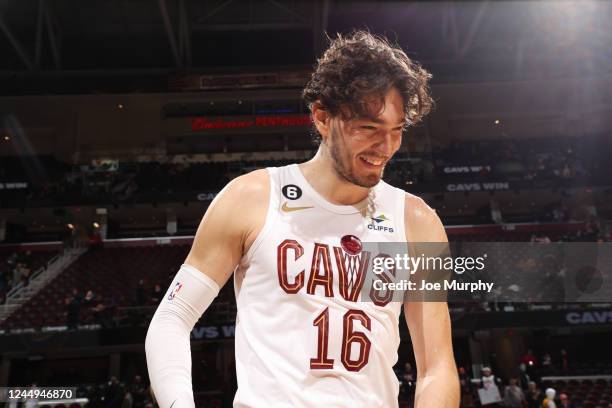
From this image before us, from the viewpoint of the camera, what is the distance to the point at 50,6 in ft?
66.2

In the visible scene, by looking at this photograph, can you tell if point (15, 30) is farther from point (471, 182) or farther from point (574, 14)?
point (574, 14)

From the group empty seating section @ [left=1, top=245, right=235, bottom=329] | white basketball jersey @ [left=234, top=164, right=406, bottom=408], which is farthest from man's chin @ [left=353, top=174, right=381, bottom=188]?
empty seating section @ [left=1, top=245, right=235, bottom=329]

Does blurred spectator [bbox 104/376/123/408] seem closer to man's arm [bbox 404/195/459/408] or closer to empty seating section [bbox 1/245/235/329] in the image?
empty seating section [bbox 1/245/235/329]

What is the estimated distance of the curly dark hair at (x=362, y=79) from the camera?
187 centimetres

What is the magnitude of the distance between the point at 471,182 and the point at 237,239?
19919 mm

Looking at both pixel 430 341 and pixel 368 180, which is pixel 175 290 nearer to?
pixel 368 180

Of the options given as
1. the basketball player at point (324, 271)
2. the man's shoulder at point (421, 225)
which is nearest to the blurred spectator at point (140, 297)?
the basketball player at point (324, 271)

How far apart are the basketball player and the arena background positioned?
1530cm

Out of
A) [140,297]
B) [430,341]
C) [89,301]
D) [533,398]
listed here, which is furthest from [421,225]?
[89,301]

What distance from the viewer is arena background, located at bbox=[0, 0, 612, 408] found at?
18.6m

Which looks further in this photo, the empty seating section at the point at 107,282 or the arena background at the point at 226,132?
the arena background at the point at 226,132

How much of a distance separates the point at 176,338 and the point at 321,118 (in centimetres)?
91

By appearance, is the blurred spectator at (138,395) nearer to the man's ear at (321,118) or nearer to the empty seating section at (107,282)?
the empty seating section at (107,282)

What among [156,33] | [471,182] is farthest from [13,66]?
[471,182]
